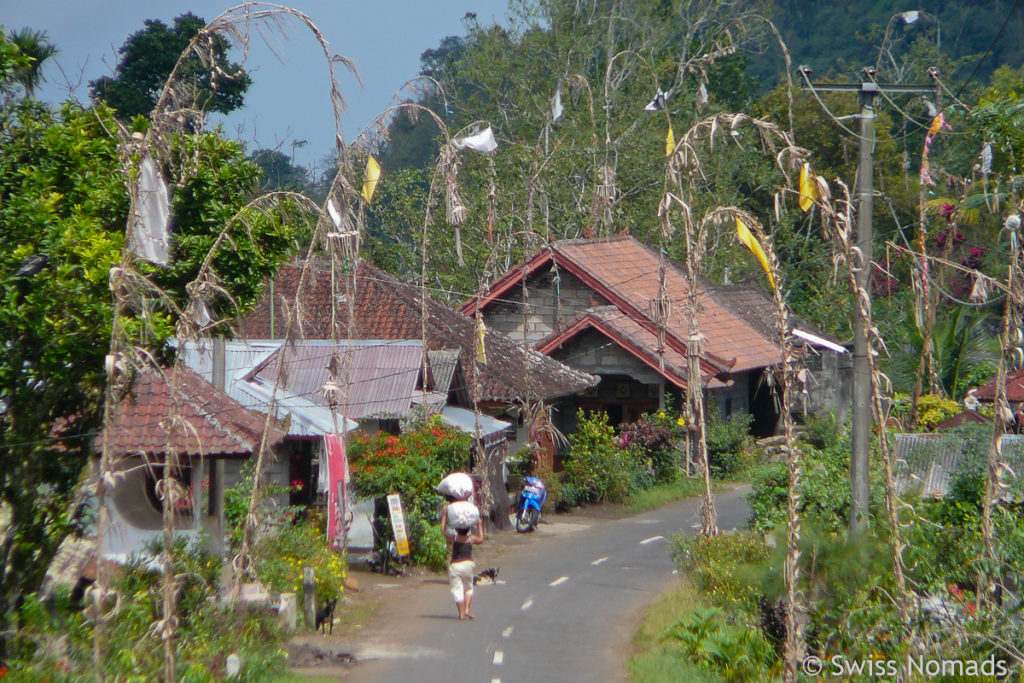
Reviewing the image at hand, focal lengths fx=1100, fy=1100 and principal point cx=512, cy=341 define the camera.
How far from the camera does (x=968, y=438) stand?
13.1m

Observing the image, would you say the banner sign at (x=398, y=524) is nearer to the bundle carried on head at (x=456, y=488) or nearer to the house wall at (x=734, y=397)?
the bundle carried on head at (x=456, y=488)

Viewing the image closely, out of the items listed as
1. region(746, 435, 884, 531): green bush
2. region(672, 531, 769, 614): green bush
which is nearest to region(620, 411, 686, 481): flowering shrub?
region(746, 435, 884, 531): green bush

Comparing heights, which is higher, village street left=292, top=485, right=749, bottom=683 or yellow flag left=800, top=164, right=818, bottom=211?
yellow flag left=800, top=164, right=818, bottom=211

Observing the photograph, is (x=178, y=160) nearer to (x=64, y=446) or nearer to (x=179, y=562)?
(x=64, y=446)

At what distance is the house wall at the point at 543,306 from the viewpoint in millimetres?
26828

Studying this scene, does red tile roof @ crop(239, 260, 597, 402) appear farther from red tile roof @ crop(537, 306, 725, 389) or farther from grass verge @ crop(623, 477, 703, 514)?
grass verge @ crop(623, 477, 703, 514)

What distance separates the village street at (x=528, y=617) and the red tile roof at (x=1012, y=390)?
4879mm

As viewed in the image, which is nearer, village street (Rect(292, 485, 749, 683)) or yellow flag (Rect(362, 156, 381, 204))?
village street (Rect(292, 485, 749, 683))

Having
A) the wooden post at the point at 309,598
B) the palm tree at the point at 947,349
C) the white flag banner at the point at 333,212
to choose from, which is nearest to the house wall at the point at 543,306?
the palm tree at the point at 947,349

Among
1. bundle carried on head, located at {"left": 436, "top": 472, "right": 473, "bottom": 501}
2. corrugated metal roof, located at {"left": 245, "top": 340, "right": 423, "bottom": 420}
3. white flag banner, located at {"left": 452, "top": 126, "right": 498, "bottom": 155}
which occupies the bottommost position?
bundle carried on head, located at {"left": 436, "top": 472, "right": 473, "bottom": 501}

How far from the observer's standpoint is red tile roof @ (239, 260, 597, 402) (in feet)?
69.5

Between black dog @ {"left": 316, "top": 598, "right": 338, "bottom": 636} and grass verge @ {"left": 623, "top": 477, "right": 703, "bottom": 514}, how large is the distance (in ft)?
36.4

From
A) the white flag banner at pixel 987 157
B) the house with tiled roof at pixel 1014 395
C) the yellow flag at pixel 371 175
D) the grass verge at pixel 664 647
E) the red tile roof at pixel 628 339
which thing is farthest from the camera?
the red tile roof at pixel 628 339

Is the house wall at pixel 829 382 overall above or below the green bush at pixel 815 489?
above
